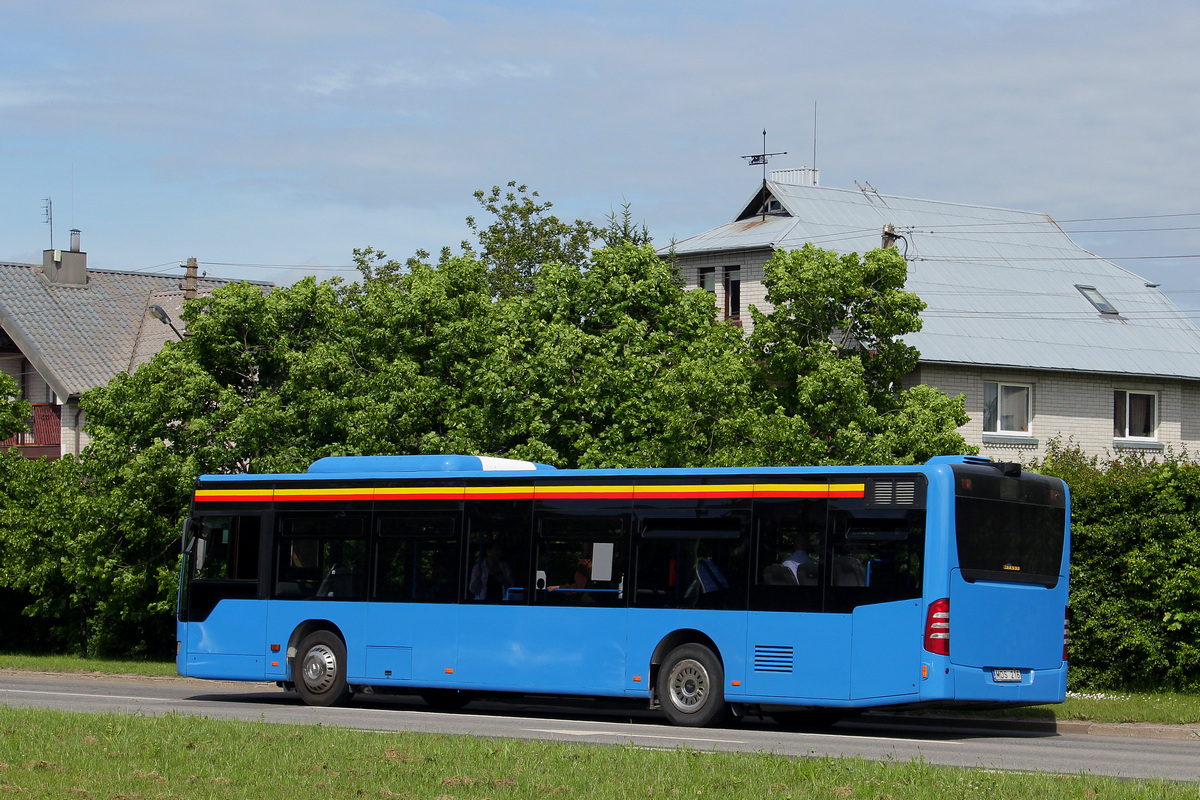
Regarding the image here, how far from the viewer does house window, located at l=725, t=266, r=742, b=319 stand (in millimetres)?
43281

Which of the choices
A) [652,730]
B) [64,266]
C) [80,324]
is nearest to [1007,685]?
[652,730]

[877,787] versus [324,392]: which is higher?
[324,392]

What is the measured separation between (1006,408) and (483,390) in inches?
743

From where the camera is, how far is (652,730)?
1617cm

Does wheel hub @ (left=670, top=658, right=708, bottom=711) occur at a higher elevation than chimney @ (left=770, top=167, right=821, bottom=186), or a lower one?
lower

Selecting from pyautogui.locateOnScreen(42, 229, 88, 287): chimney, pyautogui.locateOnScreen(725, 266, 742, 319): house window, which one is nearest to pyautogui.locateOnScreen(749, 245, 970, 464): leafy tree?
pyautogui.locateOnScreen(725, 266, 742, 319): house window

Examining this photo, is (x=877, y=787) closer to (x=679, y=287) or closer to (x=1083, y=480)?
(x=1083, y=480)

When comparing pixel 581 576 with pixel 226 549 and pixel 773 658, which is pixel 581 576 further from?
pixel 226 549

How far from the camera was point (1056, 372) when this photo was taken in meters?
40.6

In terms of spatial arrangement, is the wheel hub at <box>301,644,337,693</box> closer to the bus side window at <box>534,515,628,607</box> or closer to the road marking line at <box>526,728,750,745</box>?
the bus side window at <box>534,515,628,607</box>

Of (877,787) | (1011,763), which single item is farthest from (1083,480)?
(877,787)

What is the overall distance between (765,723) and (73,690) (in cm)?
1084

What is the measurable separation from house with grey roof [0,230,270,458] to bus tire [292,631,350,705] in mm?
28553

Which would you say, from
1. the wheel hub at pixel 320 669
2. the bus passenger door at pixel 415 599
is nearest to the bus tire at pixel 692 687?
the bus passenger door at pixel 415 599
